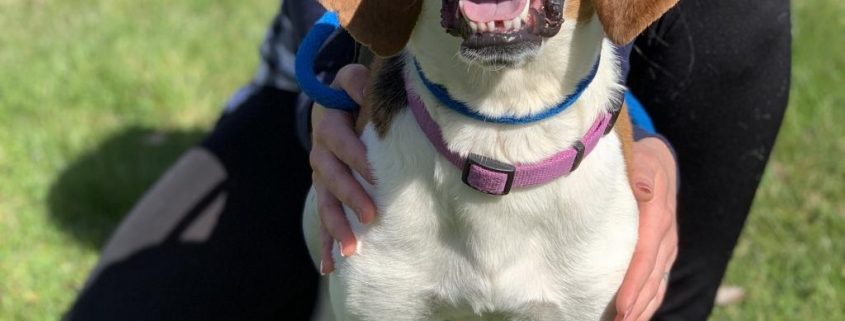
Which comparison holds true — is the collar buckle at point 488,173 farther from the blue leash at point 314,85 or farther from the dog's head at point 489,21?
the blue leash at point 314,85

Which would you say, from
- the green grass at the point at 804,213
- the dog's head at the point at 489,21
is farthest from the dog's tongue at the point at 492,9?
the green grass at the point at 804,213

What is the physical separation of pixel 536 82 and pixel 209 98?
116 inches

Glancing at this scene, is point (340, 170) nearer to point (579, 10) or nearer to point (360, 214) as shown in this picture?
point (360, 214)

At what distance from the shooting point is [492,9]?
6.16 feet

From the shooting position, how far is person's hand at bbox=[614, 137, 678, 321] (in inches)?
89.0

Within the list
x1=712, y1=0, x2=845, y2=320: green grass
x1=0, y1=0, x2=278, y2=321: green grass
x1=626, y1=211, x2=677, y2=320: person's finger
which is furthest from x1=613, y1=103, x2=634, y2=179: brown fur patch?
x1=0, y1=0, x2=278, y2=321: green grass

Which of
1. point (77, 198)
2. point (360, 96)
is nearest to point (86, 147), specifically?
point (77, 198)

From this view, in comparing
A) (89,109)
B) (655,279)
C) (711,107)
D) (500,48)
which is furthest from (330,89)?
(89,109)

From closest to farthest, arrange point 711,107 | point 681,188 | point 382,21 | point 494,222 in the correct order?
point 382,21 < point 494,222 < point 711,107 < point 681,188

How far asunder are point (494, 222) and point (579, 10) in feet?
1.48

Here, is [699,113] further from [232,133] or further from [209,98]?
[209,98]

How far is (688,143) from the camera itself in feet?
9.71

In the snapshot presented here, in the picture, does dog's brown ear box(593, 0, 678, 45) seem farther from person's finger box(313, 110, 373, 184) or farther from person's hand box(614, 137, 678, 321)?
person's finger box(313, 110, 373, 184)

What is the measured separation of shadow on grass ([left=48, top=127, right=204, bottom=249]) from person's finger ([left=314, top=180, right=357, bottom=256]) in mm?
1825
